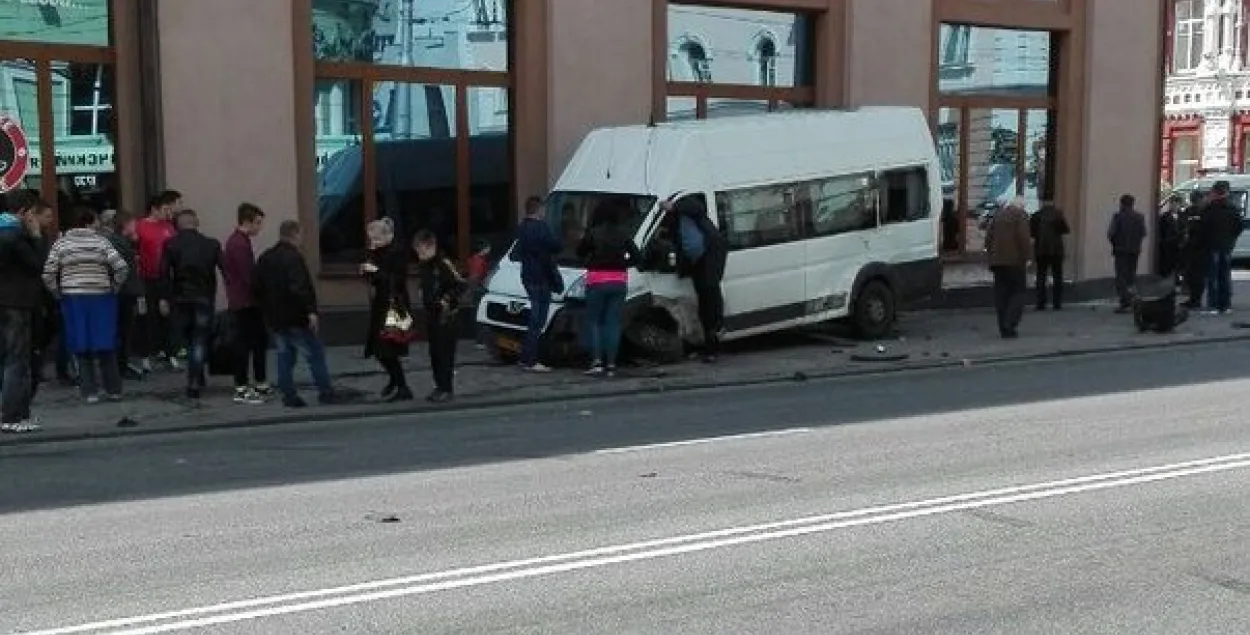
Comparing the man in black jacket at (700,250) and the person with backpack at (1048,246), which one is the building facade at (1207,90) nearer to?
the person with backpack at (1048,246)

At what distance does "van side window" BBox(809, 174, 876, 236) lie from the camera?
16.4 m

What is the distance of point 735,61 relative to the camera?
19.7m

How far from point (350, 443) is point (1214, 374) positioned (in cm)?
901

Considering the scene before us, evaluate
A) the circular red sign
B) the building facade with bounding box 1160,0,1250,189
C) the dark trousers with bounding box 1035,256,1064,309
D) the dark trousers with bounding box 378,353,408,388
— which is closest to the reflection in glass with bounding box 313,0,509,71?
the circular red sign

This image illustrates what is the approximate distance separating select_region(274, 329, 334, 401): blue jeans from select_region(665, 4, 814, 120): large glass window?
7833mm

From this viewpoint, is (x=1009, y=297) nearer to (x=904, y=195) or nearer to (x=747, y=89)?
(x=904, y=195)

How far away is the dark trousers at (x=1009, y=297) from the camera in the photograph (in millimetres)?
17797

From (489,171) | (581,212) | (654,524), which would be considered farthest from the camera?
(489,171)

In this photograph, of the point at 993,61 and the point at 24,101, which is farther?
the point at 993,61

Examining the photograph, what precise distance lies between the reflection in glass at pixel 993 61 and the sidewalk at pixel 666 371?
3793 millimetres

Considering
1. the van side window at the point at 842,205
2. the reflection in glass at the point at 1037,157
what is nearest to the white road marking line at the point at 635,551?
the van side window at the point at 842,205

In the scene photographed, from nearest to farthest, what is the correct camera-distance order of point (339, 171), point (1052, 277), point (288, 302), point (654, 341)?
point (288, 302)
point (654, 341)
point (339, 171)
point (1052, 277)

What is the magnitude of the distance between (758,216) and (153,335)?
672 centimetres

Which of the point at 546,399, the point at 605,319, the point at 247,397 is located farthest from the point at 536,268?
the point at 247,397
